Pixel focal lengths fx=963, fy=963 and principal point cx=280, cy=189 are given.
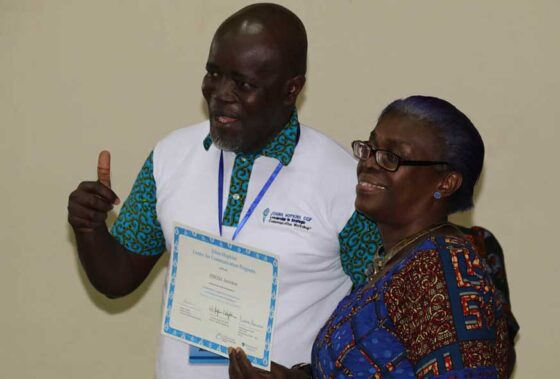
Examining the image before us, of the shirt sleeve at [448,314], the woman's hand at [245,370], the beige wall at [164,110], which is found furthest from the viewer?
the beige wall at [164,110]

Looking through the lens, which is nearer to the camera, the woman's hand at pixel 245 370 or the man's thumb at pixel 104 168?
the woman's hand at pixel 245 370

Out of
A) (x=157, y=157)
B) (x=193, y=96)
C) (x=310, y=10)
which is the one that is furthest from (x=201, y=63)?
(x=157, y=157)

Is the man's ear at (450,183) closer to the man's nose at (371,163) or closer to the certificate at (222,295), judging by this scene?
the man's nose at (371,163)

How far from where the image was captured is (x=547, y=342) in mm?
3979

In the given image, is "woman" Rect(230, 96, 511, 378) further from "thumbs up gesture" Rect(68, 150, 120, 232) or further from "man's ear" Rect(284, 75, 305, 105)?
"thumbs up gesture" Rect(68, 150, 120, 232)

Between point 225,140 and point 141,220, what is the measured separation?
1.27 ft

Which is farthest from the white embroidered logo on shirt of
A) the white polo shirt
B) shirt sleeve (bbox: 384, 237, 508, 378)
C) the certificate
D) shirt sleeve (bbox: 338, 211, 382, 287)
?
shirt sleeve (bbox: 384, 237, 508, 378)

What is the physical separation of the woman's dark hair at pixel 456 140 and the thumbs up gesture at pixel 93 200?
2.81ft

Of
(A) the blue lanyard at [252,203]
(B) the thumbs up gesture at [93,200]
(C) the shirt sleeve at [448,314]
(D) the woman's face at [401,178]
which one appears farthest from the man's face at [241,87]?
(C) the shirt sleeve at [448,314]

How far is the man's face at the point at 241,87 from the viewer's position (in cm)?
274

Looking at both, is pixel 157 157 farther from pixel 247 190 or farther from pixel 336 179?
pixel 336 179

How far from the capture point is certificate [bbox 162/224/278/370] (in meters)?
2.56
